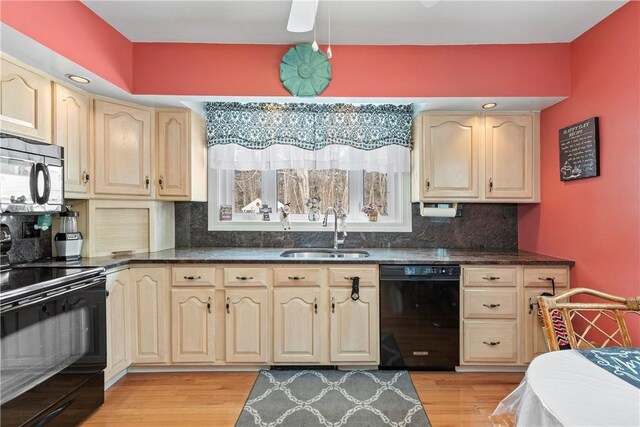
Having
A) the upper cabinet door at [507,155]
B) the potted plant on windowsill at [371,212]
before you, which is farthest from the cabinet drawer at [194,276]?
the upper cabinet door at [507,155]

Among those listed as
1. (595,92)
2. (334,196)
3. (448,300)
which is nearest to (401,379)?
(448,300)

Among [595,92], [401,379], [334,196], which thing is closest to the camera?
[595,92]

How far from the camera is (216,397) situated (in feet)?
7.48

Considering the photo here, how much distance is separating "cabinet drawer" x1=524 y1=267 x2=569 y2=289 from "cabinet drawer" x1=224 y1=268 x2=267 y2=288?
1.97 metres

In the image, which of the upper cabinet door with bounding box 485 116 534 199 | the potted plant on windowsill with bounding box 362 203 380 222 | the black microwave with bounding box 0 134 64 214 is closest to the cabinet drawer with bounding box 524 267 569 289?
the upper cabinet door with bounding box 485 116 534 199

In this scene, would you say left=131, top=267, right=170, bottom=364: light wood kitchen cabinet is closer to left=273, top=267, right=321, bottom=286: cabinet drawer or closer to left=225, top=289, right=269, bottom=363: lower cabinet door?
left=225, top=289, right=269, bottom=363: lower cabinet door

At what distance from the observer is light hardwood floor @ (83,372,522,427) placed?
80.6 inches

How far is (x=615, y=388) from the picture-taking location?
0.96 metres

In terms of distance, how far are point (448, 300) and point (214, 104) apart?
2523 millimetres

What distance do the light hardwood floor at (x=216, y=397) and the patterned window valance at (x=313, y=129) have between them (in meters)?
1.76

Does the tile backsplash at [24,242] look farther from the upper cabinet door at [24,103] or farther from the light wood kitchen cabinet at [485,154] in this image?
the light wood kitchen cabinet at [485,154]

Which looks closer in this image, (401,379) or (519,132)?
(401,379)

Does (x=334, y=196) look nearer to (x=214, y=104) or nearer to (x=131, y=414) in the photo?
(x=214, y=104)

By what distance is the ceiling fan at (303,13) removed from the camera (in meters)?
1.53
